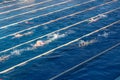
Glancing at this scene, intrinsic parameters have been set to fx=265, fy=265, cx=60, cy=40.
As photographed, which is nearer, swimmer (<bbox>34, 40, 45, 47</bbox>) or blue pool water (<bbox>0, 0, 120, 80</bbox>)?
blue pool water (<bbox>0, 0, 120, 80</bbox>)

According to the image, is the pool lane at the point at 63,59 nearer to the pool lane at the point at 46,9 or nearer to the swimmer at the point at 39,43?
the swimmer at the point at 39,43

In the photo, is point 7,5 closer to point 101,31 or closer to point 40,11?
point 40,11

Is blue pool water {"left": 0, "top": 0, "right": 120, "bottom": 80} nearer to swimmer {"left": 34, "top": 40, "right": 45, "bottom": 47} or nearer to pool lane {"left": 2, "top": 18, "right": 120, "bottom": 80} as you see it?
pool lane {"left": 2, "top": 18, "right": 120, "bottom": 80}

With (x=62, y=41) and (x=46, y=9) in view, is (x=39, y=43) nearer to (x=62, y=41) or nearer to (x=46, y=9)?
(x=62, y=41)

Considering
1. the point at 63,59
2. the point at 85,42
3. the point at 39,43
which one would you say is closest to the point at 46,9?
the point at 39,43

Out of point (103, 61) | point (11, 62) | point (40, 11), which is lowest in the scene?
point (103, 61)

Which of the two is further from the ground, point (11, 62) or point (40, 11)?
point (40, 11)

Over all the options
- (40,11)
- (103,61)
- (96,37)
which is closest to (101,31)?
(96,37)

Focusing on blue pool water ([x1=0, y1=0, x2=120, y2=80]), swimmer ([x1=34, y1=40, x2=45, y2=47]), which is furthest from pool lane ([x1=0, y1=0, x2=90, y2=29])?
swimmer ([x1=34, y1=40, x2=45, y2=47])
